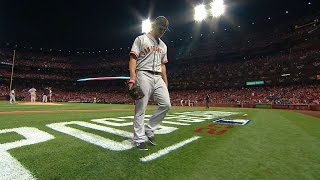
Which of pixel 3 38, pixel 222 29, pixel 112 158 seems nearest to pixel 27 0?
pixel 3 38

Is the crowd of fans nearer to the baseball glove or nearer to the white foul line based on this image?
the white foul line

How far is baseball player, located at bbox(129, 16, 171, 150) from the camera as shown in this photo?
3.96 m

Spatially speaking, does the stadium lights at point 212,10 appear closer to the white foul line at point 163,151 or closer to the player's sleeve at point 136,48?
the player's sleeve at point 136,48

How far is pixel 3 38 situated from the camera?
61781mm

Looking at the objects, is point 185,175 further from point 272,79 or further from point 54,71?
point 54,71

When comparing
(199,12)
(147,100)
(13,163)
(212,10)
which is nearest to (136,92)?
(147,100)

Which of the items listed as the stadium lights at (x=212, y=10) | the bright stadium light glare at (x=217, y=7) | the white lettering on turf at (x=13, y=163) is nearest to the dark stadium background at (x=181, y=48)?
the stadium lights at (x=212, y=10)

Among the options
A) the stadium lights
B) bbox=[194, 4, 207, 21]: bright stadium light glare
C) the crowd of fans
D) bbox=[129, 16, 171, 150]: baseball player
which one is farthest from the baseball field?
bbox=[194, 4, 207, 21]: bright stadium light glare

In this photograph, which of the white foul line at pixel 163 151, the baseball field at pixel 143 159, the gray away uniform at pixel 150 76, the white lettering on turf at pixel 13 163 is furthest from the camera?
the gray away uniform at pixel 150 76

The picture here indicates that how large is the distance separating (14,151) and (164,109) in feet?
7.05

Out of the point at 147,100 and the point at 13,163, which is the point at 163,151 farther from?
the point at 13,163

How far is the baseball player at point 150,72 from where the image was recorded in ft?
13.0

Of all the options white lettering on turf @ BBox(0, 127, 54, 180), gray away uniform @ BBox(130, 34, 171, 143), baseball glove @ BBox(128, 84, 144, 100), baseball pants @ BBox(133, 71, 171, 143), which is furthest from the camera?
gray away uniform @ BBox(130, 34, 171, 143)

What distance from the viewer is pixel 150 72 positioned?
163 inches
